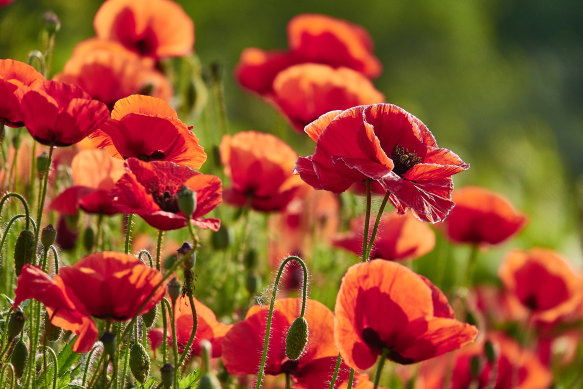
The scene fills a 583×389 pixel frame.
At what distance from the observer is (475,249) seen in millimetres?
1715

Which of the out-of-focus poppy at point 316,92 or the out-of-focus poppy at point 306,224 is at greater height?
the out-of-focus poppy at point 316,92

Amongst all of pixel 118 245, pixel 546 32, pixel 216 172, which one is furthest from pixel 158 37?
pixel 546 32

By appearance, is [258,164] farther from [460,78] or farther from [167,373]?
[460,78]

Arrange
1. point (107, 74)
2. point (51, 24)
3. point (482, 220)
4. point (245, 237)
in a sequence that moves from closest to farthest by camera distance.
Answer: point (51, 24)
point (107, 74)
point (245, 237)
point (482, 220)

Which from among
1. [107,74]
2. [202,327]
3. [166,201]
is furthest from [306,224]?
[166,201]

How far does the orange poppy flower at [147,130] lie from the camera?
912 millimetres

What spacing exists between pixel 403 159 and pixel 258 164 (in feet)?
1.41

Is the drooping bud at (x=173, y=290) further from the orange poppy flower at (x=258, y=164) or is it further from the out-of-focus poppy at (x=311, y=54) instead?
the out-of-focus poppy at (x=311, y=54)

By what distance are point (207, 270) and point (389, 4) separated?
41.6ft

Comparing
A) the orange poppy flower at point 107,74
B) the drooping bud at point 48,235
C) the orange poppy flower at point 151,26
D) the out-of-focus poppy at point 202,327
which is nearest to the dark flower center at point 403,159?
the out-of-focus poppy at point 202,327

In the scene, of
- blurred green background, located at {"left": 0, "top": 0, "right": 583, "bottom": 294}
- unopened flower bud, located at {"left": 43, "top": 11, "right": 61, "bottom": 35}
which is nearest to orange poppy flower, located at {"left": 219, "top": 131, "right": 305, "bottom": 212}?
unopened flower bud, located at {"left": 43, "top": 11, "right": 61, "bottom": 35}

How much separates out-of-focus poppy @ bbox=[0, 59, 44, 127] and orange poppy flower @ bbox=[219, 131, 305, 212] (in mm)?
412

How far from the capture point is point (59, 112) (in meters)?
0.91

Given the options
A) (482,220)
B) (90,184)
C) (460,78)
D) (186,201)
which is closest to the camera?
(186,201)
